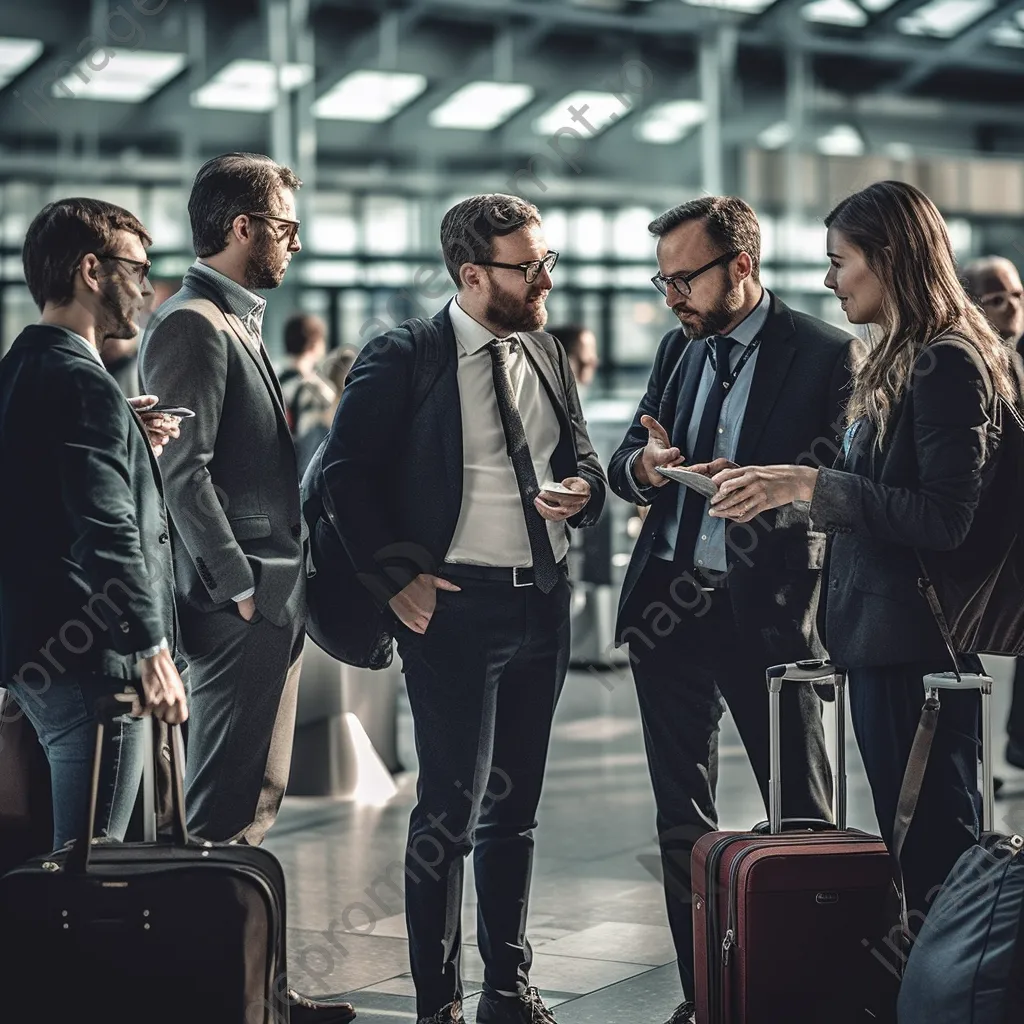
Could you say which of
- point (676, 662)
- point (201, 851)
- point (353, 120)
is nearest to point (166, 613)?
point (201, 851)

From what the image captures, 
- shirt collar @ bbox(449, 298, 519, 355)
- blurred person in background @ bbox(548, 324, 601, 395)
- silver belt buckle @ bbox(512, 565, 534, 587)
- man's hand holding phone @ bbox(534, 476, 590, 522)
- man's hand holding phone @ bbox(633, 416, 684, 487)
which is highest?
blurred person in background @ bbox(548, 324, 601, 395)

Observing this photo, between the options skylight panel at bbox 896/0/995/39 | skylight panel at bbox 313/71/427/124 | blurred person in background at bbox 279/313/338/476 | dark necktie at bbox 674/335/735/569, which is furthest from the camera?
skylight panel at bbox 896/0/995/39

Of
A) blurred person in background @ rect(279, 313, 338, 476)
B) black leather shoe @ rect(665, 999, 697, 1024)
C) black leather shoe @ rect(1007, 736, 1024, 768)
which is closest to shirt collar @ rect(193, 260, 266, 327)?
black leather shoe @ rect(665, 999, 697, 1024)

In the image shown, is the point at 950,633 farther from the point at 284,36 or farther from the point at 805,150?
the point at 805,150

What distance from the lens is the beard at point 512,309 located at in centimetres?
360

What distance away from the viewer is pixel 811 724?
12.1 feet

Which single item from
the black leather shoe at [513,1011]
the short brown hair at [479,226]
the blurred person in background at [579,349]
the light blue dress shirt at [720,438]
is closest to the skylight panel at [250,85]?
the blurred person in background at [579,349]

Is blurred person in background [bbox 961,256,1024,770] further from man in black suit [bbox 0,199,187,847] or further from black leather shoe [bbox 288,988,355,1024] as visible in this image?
man in black suit [bbox 0,199,187,847]

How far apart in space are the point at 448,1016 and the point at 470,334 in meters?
1.44

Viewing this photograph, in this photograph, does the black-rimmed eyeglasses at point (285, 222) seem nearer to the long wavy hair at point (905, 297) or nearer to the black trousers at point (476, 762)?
the black trousers at point (476, 762)

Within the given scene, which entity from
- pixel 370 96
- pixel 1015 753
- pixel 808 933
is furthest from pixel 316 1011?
pixel 370 96

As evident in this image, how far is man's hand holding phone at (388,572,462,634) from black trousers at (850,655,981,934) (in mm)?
904

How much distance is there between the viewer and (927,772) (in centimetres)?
315

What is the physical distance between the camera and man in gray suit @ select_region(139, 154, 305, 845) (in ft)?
11.4
